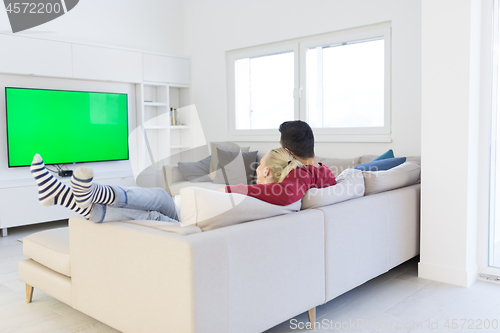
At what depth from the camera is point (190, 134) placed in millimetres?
6195

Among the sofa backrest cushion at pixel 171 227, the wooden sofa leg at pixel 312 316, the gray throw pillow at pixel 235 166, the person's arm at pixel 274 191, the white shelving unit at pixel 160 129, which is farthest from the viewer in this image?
the white shelving unit at pixel 160 129

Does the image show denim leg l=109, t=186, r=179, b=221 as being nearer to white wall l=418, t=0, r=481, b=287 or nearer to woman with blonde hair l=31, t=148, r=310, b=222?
woman with blonde hair l=31, t=148, r=310, b=222

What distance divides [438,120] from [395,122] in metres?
1.53

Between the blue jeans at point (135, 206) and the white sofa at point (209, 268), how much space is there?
5 centimetres

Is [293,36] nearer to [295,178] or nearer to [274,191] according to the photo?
[295,178]

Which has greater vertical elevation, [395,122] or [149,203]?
[395,122]

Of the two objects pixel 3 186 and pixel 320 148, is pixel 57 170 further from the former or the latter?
pixel 320 148

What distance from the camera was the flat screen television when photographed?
4.52 metres

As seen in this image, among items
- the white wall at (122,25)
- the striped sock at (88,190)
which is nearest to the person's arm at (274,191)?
the striped sock at (88,190)

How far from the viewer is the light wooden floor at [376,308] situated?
7.04 feet

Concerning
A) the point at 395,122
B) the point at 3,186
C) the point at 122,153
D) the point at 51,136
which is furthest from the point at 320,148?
the point at 3,186

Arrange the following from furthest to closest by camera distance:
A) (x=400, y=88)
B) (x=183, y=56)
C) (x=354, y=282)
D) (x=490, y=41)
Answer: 1. (x=183, y=56)
2. (x=400, y=88)
3. (x=490, y=41)
4. (x=354, y=282)

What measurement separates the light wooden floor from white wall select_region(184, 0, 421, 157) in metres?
1.78

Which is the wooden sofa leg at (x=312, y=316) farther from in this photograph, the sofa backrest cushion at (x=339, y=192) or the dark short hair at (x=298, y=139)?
the dark short hair at (x=298, y=139)
